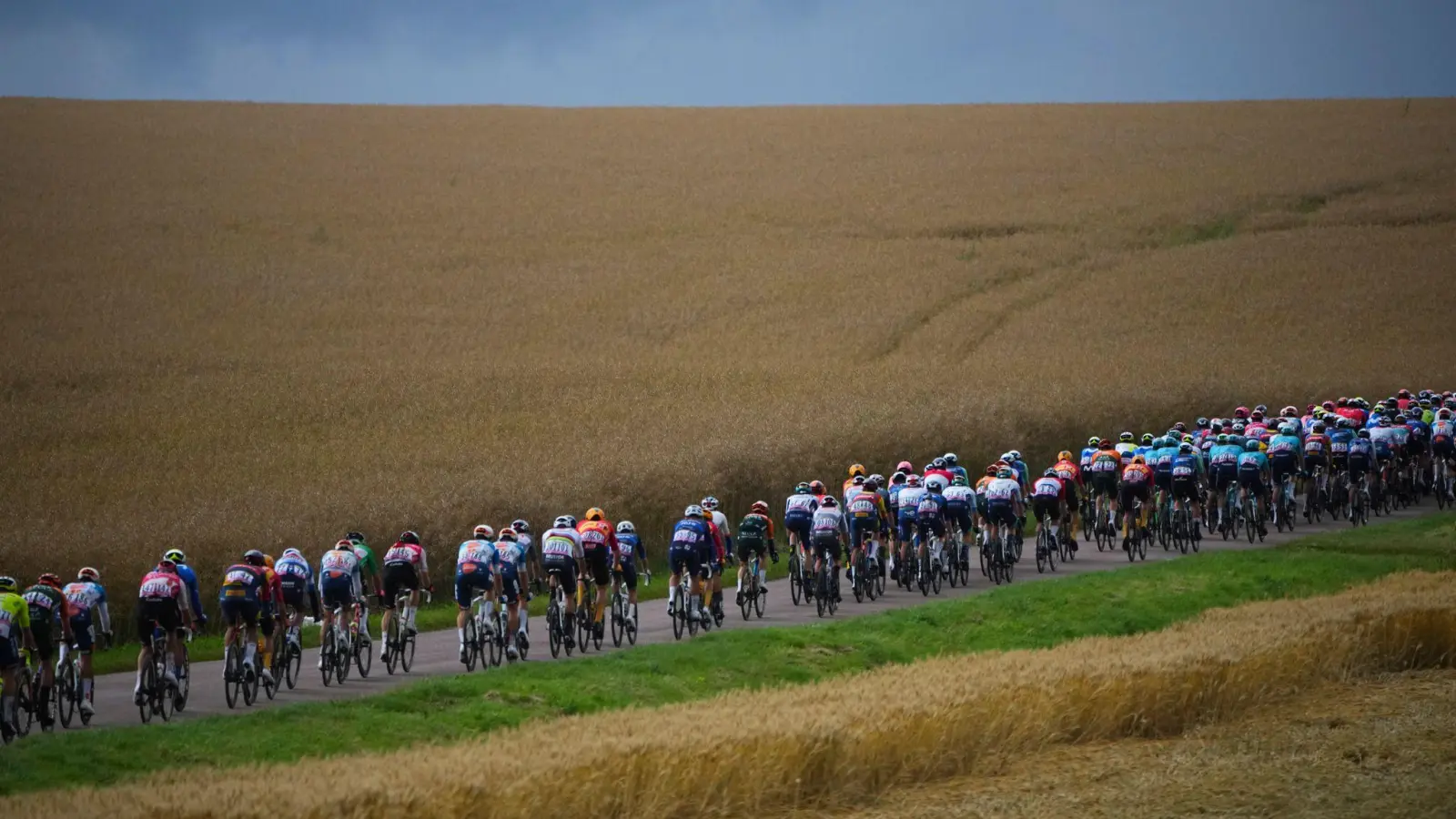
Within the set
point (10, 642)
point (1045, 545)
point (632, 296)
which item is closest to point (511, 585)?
point (10, 642)

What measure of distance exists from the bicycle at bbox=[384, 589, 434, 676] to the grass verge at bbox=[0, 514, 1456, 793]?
2.42 m

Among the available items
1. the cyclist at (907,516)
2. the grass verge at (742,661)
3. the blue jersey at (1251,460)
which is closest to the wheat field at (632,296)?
the cyclist at (907,516)

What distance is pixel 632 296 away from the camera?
6600 cm

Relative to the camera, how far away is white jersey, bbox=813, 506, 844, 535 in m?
26.6

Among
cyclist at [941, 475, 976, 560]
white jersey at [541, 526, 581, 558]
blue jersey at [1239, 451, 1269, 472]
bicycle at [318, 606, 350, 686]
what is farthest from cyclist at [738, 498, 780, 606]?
blue jersey at [1239, 451, 1269, 472]

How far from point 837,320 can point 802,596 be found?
32943 millimetres

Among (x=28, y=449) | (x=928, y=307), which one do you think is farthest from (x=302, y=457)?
(x=928, y=307)

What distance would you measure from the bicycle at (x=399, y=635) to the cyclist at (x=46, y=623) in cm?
465

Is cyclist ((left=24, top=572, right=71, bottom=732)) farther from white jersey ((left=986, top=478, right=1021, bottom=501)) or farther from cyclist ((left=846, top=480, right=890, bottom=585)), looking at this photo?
white jersey ((left=986, top=478, right=1021, bottom=501))

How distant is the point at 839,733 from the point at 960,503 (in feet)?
54.0

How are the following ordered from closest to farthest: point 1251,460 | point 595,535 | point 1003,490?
point 595,535, point 1003,490, point 1251,460

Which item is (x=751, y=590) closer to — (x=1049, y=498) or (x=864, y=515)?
(x=864, y=515)

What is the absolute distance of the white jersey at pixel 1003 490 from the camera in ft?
99.7

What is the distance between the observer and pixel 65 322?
5606 centimetres
